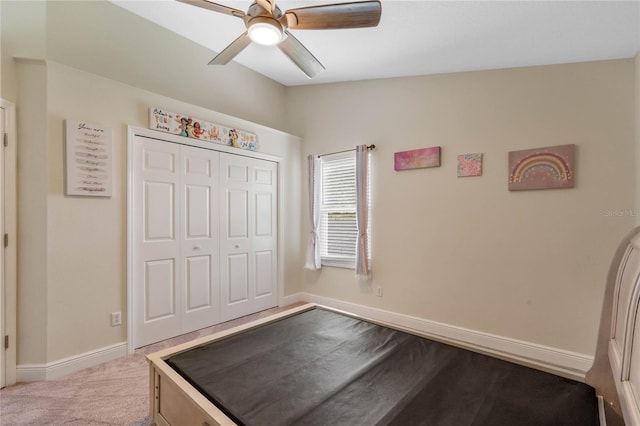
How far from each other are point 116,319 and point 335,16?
2.87 metres

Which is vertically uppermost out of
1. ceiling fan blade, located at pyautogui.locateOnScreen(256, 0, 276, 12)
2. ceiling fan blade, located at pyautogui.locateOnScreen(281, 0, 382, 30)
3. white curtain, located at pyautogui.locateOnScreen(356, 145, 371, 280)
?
ceiling fan blade, located at pyautogui.locateOnScreen(256, 0, 276, 12)

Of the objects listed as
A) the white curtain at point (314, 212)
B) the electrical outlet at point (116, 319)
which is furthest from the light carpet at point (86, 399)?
the white curtain at point (314, 212)

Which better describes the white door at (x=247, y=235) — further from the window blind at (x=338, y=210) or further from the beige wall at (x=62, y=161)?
the beige wall at (x=62, y=161)

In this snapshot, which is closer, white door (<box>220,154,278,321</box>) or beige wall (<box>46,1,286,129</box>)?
beige wall (<box>46,1,286,129</box>)

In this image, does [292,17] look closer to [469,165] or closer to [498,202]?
[469,165]

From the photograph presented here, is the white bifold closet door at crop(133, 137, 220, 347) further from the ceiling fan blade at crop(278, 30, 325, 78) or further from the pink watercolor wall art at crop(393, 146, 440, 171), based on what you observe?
the pink watercolor wall art at crop(393, 146, 440, 171)

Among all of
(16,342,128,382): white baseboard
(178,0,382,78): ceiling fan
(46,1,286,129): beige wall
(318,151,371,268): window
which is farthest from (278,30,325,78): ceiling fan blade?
(16,342,128,382): white baseboard

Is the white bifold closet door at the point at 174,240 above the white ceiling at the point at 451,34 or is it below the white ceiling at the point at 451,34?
below

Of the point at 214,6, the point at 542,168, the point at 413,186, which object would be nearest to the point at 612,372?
the point at 542,168

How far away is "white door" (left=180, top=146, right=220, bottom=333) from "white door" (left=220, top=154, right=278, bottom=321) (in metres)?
0.10

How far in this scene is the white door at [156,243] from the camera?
2.65 m

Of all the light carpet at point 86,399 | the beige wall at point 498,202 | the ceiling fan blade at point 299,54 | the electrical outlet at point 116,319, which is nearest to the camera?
the light carpet at point 86,399

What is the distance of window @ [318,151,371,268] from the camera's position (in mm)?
3775

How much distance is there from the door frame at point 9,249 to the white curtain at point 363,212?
304cm
